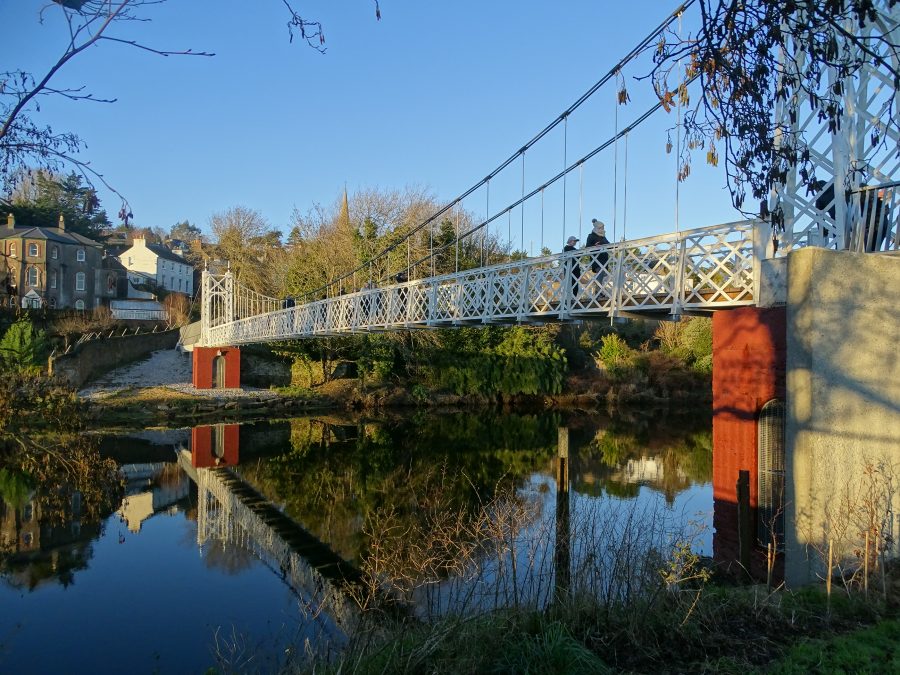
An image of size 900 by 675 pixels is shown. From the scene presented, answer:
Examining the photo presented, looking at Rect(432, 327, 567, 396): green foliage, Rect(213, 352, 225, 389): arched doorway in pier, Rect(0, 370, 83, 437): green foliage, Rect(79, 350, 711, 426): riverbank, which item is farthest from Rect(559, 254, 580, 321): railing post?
Rect(213, 352, 225, 389): arched doorway in pier

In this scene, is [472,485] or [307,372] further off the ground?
[307,372]

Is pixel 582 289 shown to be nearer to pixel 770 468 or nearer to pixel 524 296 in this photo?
pixel 524 296

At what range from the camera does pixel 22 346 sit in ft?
65.6

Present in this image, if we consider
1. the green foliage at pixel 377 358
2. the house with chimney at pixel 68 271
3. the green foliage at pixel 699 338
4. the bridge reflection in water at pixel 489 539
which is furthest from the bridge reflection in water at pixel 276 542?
the house with chimney at pixel 68 271

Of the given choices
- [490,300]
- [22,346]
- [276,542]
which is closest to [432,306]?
[490,300]

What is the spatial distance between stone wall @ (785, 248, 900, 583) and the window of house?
0.82 m

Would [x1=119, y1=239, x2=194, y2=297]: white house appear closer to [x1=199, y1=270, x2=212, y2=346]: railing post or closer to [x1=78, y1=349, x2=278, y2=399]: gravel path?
[x1=78, y1=349, x2=278, y2=399]: gravel path

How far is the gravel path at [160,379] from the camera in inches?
896

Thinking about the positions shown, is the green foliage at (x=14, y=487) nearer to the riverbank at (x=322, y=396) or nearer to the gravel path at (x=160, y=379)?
Result: the riverbank at (x=322, y=396)

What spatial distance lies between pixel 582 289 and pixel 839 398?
3.43 meters

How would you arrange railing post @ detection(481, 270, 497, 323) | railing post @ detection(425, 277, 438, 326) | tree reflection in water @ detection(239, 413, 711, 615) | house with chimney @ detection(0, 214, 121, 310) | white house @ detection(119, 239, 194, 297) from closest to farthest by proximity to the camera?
tree reflection in water @ detection(239, 413, 711, 615)
railing post @ detection(481, 270, 497, 323)
railing post @ detection(425, 277, 438, 326)
house with chimney @ detection(0, 214, 121, 310)
white house @ detection(119, 239, 194, 297)

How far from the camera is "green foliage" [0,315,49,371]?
19.5 metres

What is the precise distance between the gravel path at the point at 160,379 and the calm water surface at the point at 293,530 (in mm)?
4349

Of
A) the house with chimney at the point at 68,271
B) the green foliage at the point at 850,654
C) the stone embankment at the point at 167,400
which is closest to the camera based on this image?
the green foliage at the point at 850,654
